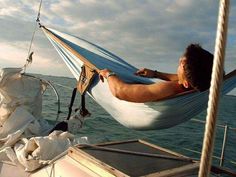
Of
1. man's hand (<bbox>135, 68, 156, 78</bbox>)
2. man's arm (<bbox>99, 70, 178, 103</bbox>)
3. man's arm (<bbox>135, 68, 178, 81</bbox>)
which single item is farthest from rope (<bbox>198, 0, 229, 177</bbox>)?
man's hand (<bbox>135, 68, 156, 78</bbox>)

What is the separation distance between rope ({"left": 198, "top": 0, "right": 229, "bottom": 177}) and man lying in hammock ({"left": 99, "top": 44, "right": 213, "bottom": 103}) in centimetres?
118

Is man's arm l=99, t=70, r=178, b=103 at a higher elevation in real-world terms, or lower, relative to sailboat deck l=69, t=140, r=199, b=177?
higher

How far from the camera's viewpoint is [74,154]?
2.52 meters

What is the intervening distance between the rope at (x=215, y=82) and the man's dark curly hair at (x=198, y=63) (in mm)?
1179

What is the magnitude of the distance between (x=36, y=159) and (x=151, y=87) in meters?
1.28

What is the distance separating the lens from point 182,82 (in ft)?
8.26

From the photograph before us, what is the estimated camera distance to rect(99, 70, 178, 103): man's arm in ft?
8.54

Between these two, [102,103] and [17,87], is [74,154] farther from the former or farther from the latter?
[17,87]

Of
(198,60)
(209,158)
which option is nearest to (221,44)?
(209,158)

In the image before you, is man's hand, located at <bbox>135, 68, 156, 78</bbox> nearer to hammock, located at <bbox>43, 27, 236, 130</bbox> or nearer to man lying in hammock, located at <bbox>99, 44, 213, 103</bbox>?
hammock, located at <bbox>43, 27, 236, 130</bbox>

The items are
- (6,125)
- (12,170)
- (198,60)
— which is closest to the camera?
(198,60)

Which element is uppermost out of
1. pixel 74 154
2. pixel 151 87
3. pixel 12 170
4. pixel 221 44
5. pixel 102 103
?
pixel 221 44

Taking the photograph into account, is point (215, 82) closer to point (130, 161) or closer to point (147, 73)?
point (130, 161)

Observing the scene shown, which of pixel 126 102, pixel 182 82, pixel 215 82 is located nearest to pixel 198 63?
pixel 182 82
